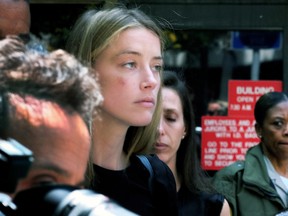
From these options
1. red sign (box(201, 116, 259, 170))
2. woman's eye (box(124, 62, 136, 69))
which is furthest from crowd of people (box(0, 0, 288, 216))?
red sign (box(201, 116, 259, 170))

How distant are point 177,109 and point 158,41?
143cm

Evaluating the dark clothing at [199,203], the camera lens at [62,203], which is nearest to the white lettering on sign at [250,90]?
the dark clothing at [199,203]

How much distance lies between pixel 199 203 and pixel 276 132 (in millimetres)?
1193

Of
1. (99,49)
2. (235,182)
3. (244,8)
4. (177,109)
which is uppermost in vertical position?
(244,8)

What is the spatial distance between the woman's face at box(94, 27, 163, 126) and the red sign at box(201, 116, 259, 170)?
3.31 m

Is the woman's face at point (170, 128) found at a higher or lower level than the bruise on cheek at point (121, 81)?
lower

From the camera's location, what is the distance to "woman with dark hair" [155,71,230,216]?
385 centimetres

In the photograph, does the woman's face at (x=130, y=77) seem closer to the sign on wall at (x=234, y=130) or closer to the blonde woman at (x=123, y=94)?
the blonde woman at (x=123, y=94)

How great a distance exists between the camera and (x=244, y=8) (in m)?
5.88

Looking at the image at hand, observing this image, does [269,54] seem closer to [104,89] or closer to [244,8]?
[244,8]

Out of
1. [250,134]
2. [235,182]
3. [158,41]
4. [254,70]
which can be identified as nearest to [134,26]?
[158,41]

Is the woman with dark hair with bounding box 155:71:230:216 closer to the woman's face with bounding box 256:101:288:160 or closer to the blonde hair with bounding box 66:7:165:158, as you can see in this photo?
the woman's face with bounding box 256:101:288:160

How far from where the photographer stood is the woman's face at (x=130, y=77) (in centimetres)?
251

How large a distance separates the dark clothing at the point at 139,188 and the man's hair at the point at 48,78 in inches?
39.6
